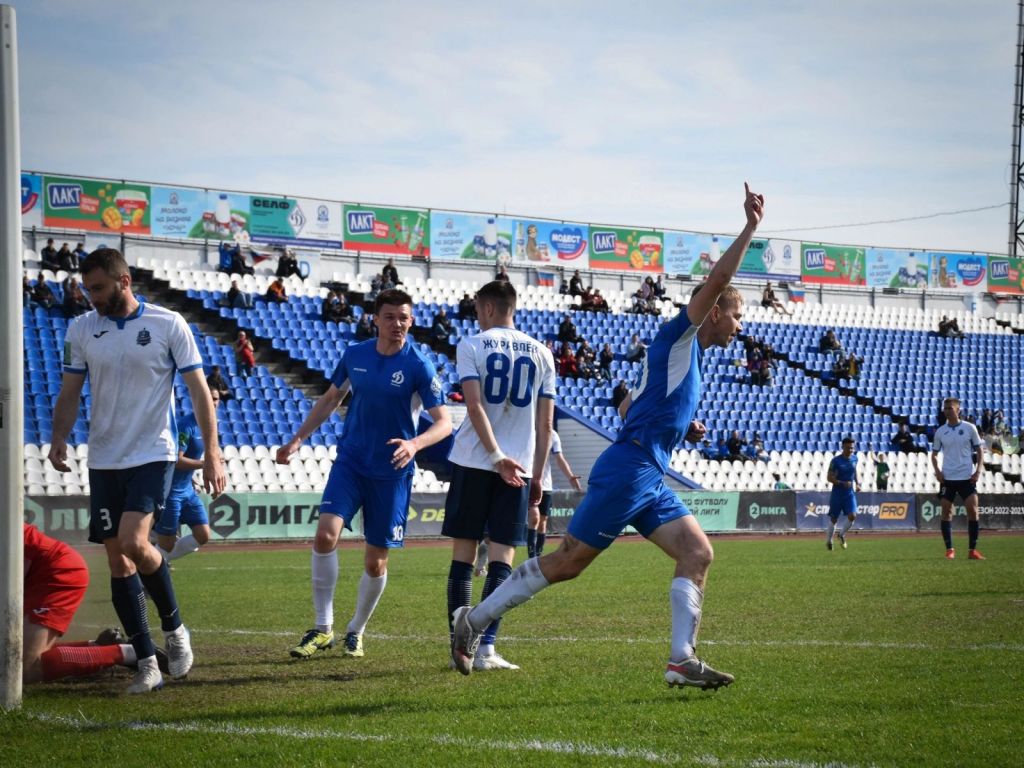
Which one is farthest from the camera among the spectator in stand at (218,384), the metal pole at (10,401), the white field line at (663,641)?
the spectator in stand at (218,384)

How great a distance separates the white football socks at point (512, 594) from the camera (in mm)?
6758

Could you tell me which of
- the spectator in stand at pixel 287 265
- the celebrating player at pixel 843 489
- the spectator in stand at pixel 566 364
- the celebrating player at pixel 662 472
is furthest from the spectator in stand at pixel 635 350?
the celebrating player at pixel 662 472

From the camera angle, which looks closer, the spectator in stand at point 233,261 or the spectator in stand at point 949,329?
the spectator in stand at point 233,261

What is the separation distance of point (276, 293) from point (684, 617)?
29023 millimetres

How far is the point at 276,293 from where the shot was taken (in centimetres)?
3419

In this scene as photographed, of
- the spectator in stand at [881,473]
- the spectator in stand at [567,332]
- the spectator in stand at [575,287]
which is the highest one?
the spectator in stand at [575,287]

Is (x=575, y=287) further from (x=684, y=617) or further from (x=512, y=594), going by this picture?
(x=684, y=617)

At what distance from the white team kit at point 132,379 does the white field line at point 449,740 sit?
1.57 metres

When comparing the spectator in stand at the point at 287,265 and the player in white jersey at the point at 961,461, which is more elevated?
the spectator in stand at the point at 287,265

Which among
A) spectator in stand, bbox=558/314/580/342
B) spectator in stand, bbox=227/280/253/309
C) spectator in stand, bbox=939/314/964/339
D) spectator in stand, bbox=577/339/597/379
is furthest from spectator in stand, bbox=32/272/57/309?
spectator in stand, bbox=939/314/964/339

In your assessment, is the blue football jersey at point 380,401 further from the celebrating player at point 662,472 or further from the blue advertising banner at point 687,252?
the blue advertising banner at point 687,252

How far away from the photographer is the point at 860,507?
32.3 metres

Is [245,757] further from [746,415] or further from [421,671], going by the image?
[746,415]

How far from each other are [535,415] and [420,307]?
95.4 ft
